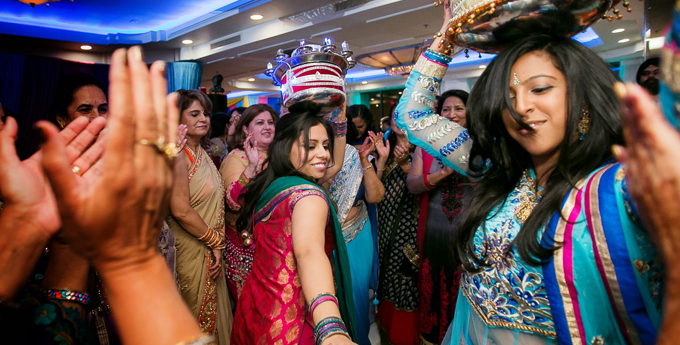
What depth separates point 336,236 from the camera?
1494mm

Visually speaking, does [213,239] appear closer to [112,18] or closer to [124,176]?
[124,176]

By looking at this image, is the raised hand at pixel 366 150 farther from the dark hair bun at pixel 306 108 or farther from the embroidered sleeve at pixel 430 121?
the embroidered sleeve at pixel 430 121

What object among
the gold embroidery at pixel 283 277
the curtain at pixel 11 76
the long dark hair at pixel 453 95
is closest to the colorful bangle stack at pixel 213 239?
the gold embroidery at pixel 283 277

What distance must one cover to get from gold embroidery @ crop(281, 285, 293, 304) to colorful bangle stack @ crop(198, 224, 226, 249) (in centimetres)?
97

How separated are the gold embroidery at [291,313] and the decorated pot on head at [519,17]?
39.1 inches

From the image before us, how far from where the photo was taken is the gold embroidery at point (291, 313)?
1.31 metres

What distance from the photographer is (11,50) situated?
6938 mm

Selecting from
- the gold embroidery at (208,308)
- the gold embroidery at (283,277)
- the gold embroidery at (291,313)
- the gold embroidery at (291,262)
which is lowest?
the gold embroidery at (208,308)

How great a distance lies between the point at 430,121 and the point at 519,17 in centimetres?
45

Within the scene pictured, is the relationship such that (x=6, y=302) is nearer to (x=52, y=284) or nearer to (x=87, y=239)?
(x=52, y=284)

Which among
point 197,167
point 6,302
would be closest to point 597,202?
point 6,302

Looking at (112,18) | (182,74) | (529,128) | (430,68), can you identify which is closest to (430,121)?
(430,68)

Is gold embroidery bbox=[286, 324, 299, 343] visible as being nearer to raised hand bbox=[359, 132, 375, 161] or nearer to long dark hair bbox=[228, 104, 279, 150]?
raised hand bbox=[359, 132, 375, 161]

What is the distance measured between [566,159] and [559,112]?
107 millimetres
